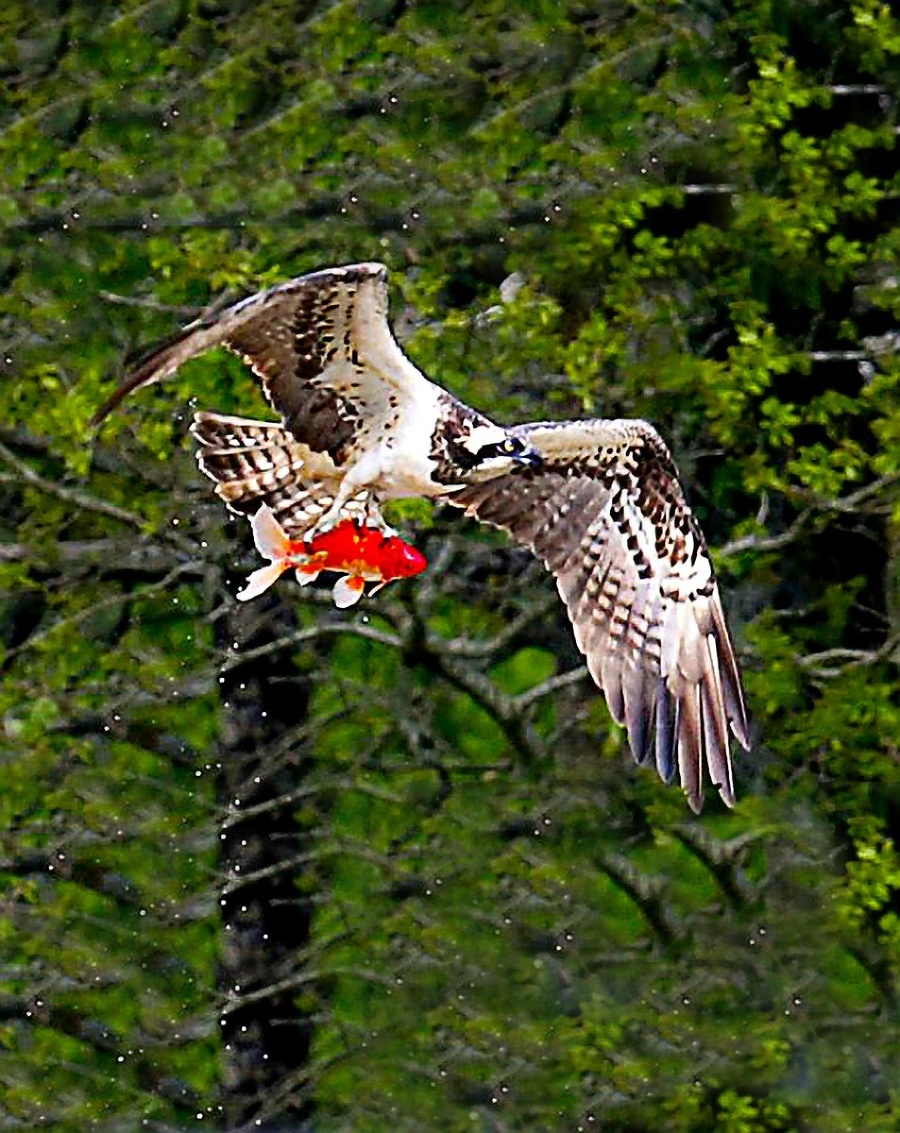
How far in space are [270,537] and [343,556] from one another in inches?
8.5

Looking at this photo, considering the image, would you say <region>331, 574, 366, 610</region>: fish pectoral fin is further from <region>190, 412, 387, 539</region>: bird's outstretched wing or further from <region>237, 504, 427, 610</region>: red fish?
<region>190, 412, 387, 539</region>: bird's outstretched wing

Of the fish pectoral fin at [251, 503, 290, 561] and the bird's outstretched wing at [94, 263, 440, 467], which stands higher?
the bird's outstretched wing at [94, 263, 440, 467]

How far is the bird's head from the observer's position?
5273mm

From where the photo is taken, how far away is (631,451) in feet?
18.8

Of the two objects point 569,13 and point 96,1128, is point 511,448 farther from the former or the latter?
point 96,1128

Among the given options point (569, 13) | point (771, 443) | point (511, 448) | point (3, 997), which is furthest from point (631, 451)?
point (3, 997)

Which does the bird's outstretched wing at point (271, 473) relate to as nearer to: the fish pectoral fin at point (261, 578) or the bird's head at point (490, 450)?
the fish pectoral fin at point (261, 578)

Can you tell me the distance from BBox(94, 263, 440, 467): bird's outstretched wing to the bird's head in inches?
5.9

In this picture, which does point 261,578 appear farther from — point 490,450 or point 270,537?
point 490,450

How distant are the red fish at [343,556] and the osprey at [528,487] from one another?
56mm

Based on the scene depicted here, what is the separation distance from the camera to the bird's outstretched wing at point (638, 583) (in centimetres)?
573

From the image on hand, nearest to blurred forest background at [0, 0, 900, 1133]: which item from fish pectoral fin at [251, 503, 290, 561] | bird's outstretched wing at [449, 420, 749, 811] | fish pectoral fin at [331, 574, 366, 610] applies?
bird's outstretched wing at [449, 420, 749, 811]

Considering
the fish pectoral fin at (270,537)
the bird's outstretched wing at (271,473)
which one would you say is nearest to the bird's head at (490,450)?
the bird's outstretched wing at (271,473)

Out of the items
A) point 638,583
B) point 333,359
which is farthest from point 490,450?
point 638,583
